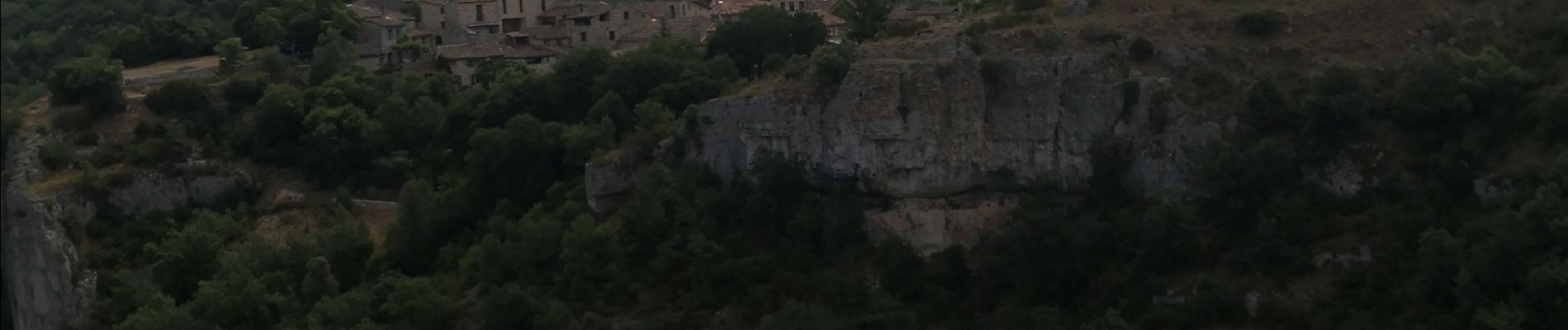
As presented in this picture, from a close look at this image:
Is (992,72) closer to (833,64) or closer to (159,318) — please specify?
(833,64)

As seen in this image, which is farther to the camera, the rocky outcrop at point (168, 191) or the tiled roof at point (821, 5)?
the tiled roof at point (821, 5)

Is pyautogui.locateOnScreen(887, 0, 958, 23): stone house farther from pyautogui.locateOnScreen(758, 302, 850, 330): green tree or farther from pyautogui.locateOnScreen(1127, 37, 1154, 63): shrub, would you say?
pyautogui.locateOnScreen(758, 302, 850, 330): green tree

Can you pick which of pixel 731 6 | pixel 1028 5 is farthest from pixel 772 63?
pixel 731 6

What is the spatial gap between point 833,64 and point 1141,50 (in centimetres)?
399

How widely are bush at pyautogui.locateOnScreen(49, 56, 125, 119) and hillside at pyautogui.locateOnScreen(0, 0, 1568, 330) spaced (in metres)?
5.23

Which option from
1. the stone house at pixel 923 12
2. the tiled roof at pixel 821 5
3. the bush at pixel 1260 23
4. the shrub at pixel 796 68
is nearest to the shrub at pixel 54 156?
the tiled roof at pixel 821 5

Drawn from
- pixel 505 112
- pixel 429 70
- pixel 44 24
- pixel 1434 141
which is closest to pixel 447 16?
pixel 429 70

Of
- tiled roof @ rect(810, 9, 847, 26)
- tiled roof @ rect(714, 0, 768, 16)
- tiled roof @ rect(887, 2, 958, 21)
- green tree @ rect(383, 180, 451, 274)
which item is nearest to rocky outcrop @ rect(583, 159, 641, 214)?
green tree @ rect(383, 180, 451, 274)

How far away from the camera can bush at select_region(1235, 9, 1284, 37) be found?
43.6 metres

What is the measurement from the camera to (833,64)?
4306 centimetres

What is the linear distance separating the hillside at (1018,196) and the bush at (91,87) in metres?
5.23

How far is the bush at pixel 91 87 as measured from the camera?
54.0m

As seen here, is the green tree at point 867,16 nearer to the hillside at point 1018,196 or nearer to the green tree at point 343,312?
the hillside at point 1018,196

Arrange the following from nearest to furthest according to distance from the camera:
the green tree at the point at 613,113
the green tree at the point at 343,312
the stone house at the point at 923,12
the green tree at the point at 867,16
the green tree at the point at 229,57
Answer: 1. the green tree at the point at 343,312
2. the green tree at the point at 613,113
3. the stone house at the point at 923,12
4. the green tree at the point at 867,16
5. the green tree at the point at 229,57
